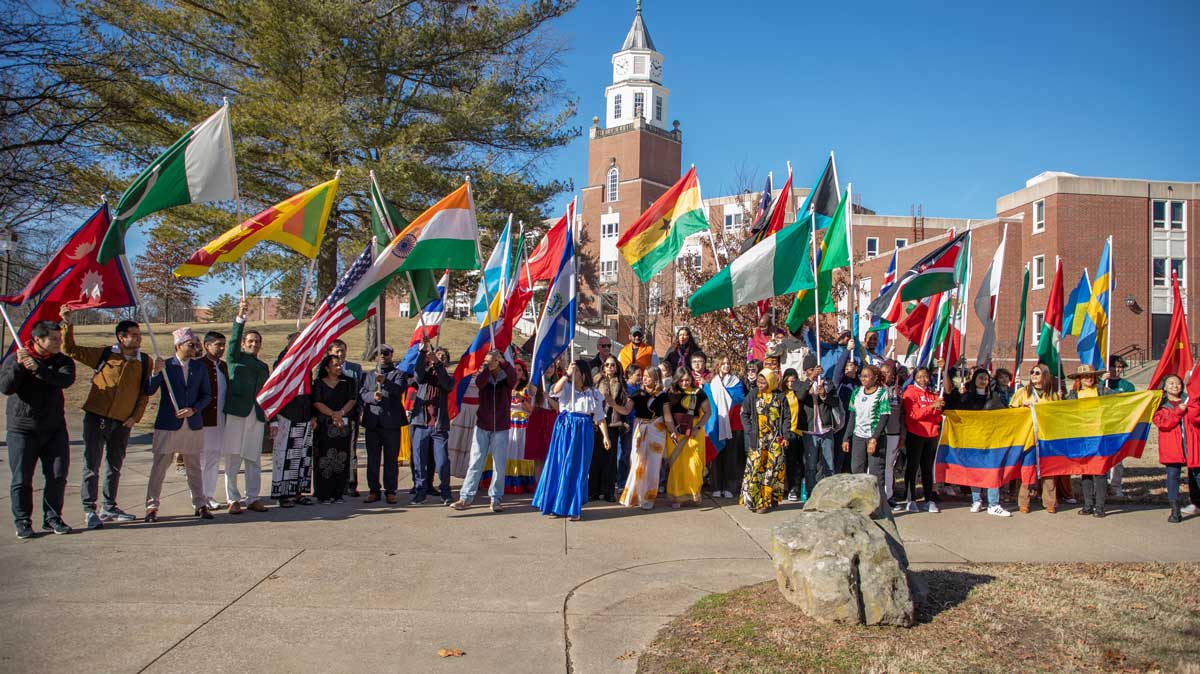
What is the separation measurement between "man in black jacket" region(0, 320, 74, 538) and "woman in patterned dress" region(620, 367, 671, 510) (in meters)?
5.84

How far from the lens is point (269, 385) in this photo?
26.6 ft

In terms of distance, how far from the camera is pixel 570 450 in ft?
29.0

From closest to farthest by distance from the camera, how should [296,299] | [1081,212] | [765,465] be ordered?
[765,465], [296,299], [1081,212]

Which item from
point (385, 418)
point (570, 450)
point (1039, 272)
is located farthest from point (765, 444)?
point (1039, 272)

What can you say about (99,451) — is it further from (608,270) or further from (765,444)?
(608,270)

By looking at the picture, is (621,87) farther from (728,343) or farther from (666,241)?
(666,241)

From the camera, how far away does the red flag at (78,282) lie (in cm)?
773

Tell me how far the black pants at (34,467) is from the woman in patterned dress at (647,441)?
5.82 m

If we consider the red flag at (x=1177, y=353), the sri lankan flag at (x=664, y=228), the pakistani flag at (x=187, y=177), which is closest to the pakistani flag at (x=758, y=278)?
the sri lankan flag at (x=664, y=228)

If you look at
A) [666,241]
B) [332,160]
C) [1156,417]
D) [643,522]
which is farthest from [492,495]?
[332,160]

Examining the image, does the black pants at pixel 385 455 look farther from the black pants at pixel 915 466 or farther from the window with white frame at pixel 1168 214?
the window with white frame at pixel 1168 214

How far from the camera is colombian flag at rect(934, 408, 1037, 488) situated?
32.6 feet

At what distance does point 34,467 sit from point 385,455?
345 centimetres

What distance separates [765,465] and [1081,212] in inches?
1521
